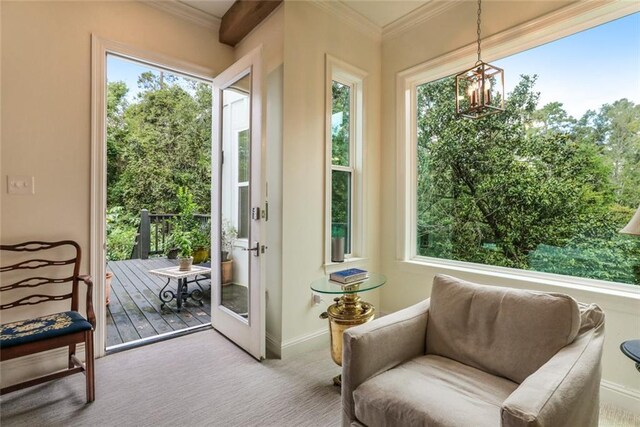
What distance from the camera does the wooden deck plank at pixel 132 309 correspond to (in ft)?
9.74

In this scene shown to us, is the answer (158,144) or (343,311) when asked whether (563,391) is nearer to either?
(343,311)

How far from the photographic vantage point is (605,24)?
2.03 meters

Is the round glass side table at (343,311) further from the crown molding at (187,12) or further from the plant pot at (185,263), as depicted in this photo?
the crown molding at (187,12)

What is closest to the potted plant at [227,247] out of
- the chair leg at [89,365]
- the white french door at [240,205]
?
the white french door at [240,205]

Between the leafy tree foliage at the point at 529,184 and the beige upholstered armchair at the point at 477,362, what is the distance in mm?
947

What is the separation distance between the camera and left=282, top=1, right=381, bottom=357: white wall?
2.49 metres

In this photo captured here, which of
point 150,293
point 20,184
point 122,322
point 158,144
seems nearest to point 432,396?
point 20,184

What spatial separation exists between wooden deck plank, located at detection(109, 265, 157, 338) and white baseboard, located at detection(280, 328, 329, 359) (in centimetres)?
136

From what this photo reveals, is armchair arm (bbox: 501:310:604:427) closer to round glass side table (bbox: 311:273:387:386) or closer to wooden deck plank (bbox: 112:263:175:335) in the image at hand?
round glass side table (bbox: 311:273:387:386)

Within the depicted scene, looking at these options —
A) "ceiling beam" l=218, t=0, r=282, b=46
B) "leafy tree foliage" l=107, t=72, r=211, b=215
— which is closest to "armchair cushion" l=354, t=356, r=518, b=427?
"ceiling beam" l=218, t=0, r=282, b=46

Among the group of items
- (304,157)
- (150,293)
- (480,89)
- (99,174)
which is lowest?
(150,293)

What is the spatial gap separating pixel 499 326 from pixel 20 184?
304cm

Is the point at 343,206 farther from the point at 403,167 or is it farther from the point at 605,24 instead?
the point at 605,24

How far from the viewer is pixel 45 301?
7.14 ft
